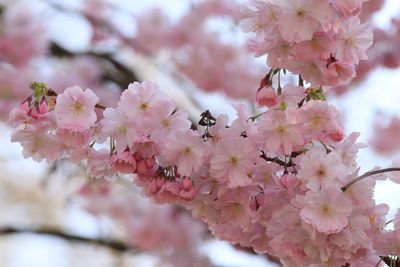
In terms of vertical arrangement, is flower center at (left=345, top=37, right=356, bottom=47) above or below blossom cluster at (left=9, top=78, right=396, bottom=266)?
above

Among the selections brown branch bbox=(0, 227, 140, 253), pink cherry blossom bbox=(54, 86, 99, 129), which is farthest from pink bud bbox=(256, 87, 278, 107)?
brown branch bbox=(0, 227, 140, 253)

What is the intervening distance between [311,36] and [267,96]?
0.43ft

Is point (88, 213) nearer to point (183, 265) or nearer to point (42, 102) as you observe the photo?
point (183, 265)

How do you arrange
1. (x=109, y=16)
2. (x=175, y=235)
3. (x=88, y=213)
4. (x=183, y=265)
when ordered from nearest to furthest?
(x=183, y=265) < (x=175, y=235) < (x=88, y=213) < (x=109, y=16)

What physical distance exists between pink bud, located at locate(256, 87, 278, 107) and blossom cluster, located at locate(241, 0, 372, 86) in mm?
45

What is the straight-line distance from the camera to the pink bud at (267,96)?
3.59ft

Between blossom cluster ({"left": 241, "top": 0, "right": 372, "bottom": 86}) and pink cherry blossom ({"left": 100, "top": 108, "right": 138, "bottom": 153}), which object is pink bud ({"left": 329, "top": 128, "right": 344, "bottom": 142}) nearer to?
blossom cluster ({"left": 241, "top": 0, "right": 372, "bottom": 86})

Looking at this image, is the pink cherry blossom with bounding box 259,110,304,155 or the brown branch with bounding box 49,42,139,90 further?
the brown branch with bounding box 49,42,139,90

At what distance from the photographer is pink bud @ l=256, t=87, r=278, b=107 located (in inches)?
43.1

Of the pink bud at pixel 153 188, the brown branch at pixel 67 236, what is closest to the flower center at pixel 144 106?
the pink bud at pixel 153 188

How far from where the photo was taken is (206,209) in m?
1.12

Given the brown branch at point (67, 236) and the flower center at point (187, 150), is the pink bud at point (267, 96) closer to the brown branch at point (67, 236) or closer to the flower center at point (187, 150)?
the flower center at point (187, 150)

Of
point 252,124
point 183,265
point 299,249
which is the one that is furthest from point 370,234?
point 183,265

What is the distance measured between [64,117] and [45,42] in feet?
7.77
